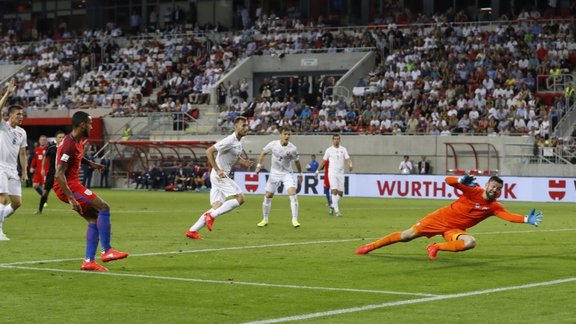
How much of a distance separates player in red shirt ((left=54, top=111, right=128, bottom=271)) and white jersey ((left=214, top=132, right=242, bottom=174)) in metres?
6.71

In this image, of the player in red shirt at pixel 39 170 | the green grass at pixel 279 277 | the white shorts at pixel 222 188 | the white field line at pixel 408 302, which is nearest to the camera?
the white field line at pixel 408 302

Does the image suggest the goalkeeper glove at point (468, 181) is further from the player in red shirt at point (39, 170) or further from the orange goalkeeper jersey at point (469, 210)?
the player in red shirt at point (39, 170)

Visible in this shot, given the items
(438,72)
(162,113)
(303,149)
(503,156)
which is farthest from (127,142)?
(503,156)

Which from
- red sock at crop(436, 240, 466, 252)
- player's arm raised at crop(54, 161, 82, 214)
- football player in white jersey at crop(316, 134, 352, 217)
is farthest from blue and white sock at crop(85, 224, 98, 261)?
football player in white jersey at crop(316, 134, 352, 217)

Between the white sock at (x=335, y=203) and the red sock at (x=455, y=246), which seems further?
the white sock at (x=335, y=203)

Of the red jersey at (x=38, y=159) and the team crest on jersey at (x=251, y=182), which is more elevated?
the red jersey at (x=38, y=159)

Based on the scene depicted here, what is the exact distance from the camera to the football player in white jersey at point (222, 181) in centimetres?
2017

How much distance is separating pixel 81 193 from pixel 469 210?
555cm

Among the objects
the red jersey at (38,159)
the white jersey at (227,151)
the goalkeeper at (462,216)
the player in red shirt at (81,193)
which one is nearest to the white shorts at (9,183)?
the white jersey at (227,151)

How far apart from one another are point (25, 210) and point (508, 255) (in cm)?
1736

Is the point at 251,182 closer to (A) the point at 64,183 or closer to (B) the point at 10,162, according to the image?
→ (B) the point at 10,162

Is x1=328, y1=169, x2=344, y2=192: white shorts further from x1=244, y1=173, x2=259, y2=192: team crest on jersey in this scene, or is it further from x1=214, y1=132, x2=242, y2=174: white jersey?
x1=244, y1=173, x2=259, y2=192: team crest on jersey

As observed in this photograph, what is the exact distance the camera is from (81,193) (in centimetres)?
1441

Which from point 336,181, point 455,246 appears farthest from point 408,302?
point 336,181
